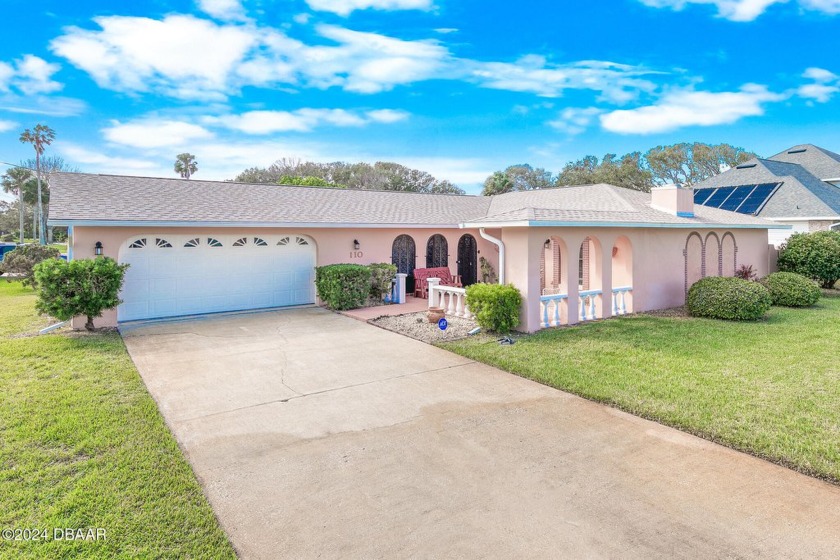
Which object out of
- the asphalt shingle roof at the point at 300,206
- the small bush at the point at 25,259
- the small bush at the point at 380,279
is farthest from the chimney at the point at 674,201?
the small bush at the point at 25,259

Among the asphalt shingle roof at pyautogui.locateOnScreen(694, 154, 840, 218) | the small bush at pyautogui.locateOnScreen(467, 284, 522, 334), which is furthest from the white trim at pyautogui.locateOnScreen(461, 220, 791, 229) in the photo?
the asphalt shingle roof at pyautogui.locateOnScreen(694, 154, 840, 218)

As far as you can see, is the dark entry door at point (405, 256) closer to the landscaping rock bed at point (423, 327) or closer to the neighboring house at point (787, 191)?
the landscaping rock bed at point (423, 327)

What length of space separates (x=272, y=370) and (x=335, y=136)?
28.8 m

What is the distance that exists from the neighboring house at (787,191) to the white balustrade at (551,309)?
15.0 meters

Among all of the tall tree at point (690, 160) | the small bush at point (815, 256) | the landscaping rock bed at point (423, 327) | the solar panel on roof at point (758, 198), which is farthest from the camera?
the tall tree at point (690, 160)

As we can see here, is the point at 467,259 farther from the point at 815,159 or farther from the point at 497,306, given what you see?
the point at 815,159

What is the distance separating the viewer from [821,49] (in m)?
21.5

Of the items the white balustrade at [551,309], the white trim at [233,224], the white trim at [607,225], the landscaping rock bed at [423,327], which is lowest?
the landscaping rock bed at [423,327]

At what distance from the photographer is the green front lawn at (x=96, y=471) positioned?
3.36 m

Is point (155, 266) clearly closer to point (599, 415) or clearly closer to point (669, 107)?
point (599, 415)

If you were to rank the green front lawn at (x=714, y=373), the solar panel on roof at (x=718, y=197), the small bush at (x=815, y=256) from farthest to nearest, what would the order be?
the solar panel on roof at (x=718, y=197) → the small bush at (x=815, y=256) → the green front lawn at (x=714, y=373)

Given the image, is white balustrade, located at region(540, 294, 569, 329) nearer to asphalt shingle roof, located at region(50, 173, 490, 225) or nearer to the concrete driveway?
the concrete driveway

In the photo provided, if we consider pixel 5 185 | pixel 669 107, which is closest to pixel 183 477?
pixel 669 107

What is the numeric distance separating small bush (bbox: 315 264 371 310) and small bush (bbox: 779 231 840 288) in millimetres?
15512
